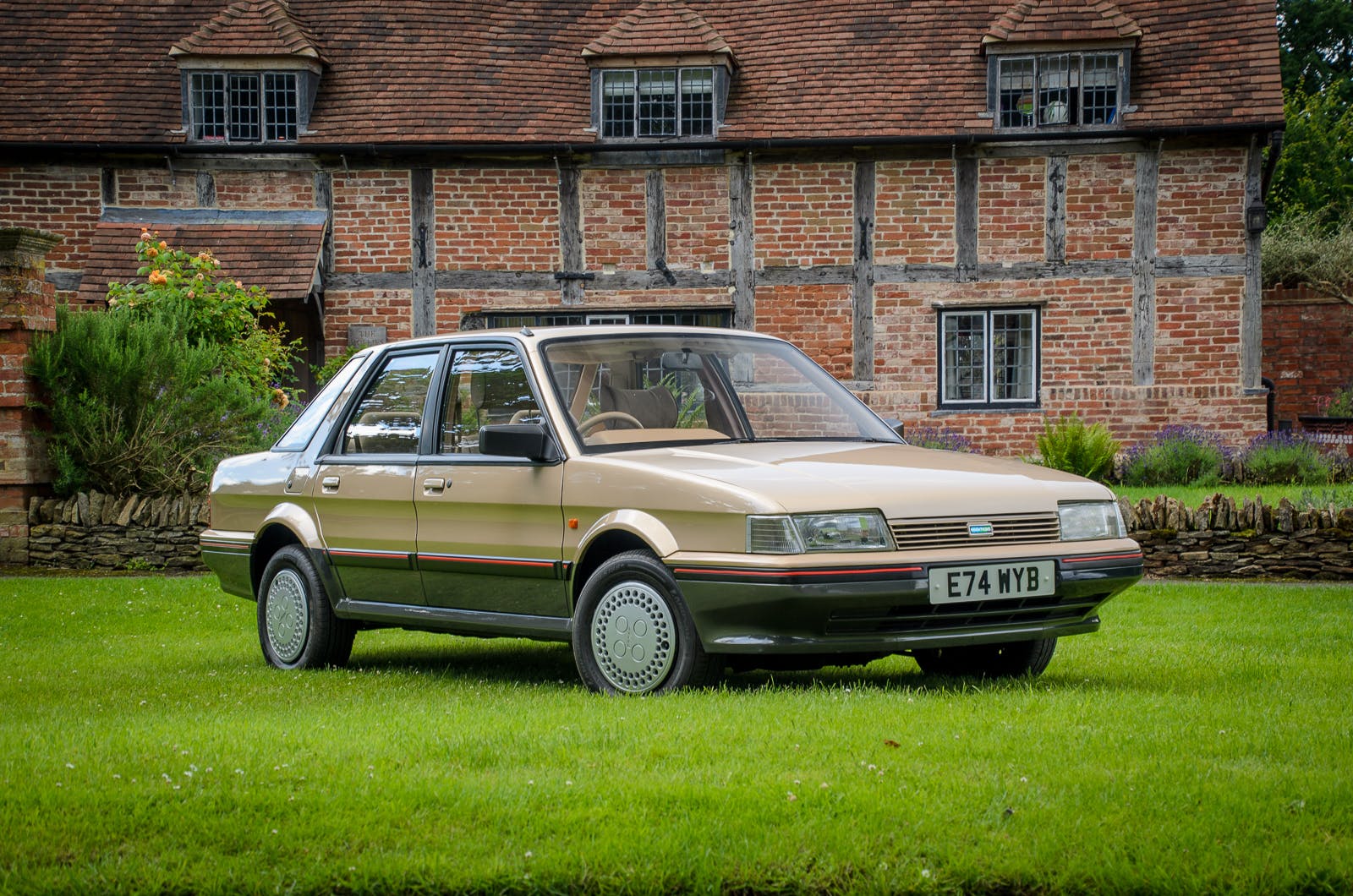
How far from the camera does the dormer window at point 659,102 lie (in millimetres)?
22359

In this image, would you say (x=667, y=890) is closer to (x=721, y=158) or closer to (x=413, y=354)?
(x=413, y=354)

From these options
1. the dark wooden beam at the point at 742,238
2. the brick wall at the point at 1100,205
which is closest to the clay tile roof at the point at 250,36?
the dark wooden beam at the point at 742,238

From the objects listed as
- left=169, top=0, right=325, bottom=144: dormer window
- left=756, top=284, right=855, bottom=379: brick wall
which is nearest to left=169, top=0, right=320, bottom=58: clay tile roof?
left=169, top=0, right=325, bottom=144: dormer window

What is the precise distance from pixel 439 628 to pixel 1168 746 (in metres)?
3.60

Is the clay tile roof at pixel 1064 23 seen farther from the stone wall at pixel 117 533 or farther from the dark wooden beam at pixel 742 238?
the stone wall at pixel 117 533

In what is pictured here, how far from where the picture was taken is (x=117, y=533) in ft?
46.3

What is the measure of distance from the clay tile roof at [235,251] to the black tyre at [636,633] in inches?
614

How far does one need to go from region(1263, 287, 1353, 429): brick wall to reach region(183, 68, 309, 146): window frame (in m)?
15.9

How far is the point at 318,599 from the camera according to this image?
7.99 metres

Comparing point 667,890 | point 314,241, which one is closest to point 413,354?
point 667,890

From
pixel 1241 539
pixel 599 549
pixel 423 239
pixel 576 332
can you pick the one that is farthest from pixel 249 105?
pixel 599 549

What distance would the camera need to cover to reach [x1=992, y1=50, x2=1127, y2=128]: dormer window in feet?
72.0

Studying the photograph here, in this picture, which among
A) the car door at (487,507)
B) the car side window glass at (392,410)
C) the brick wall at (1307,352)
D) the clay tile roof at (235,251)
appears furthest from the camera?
the brick wall at (1307,352)

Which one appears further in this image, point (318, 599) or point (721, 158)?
point (721, 158)
